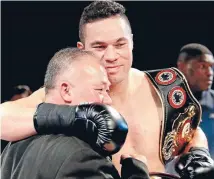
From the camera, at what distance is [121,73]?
5.00ft

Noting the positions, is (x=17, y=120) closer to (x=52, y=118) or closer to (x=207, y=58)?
(x=52, y=118)

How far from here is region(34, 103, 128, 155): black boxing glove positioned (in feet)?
3.32

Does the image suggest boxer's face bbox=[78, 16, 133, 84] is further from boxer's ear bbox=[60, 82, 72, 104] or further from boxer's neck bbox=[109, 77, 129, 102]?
boxer's ear bbox=[60, 82, 72, 104]

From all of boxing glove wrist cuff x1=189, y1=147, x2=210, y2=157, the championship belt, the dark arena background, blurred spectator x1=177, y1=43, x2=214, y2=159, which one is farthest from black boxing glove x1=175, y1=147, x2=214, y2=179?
the dark arena background

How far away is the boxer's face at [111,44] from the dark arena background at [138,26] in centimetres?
233

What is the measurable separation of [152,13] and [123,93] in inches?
91.2

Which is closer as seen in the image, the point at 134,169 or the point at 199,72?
the point at 134,169

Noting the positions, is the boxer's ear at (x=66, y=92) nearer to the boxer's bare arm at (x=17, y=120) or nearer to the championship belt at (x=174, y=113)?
the boxer's bare arm at (x=17, y=120)

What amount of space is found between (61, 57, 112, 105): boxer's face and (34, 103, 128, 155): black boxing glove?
54mm

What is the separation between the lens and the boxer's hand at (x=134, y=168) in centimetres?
107

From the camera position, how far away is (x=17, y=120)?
1.24 metres

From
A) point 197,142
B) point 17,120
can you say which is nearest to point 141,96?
point 197,142

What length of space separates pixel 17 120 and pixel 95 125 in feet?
1.06

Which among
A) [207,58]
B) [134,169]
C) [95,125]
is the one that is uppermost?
[95,125]
